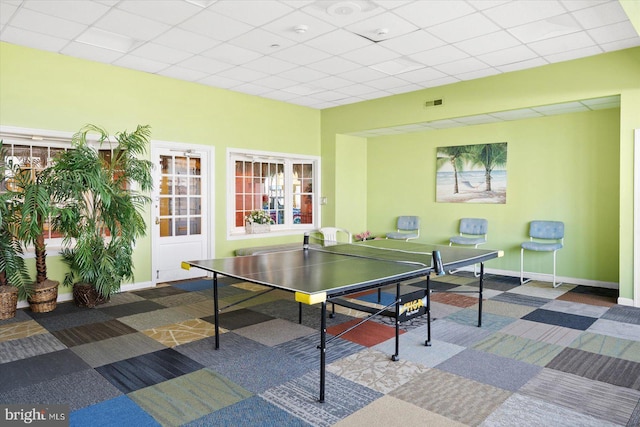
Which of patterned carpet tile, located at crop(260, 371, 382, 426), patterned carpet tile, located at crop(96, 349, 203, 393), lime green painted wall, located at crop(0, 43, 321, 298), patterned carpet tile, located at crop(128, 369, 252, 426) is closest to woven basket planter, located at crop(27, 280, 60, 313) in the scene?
lime green painted wall, located at crop(0, 43, 321, 298)

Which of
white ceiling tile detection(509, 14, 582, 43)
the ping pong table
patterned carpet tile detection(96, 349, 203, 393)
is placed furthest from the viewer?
white ceiling tile detection(509, 14, 582, 43)

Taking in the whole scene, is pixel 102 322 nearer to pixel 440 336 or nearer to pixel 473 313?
pixel 440 336

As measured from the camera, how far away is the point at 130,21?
4.33m

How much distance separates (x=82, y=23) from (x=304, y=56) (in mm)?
2404

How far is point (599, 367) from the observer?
340cm

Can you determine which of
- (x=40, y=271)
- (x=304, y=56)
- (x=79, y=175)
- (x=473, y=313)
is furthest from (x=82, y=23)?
(x=473, y=313)

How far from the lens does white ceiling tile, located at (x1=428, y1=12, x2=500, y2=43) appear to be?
4266mm

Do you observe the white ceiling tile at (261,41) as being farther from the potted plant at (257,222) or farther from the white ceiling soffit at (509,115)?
the potted plant at (257,222)

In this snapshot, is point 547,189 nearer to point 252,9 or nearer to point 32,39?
point 252,9

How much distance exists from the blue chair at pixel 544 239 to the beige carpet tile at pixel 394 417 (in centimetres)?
435

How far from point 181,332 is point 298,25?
10.7 feet

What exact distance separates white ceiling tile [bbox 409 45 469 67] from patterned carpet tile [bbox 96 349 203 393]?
423 centimetres

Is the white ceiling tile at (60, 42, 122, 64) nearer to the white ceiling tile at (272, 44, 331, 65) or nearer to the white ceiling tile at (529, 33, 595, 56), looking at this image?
the white ceiling tile at (272, 44, 331, 65)

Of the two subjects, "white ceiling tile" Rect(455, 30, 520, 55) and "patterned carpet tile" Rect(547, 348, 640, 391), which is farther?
"white ceiling tile" Rect(455, 30, 520, 55)
